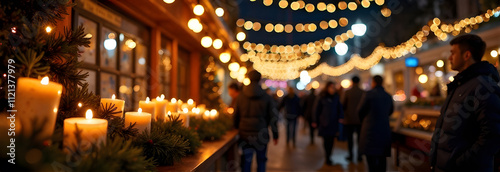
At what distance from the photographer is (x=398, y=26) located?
2722 centimetres

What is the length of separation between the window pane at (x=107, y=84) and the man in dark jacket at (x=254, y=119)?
195 cm

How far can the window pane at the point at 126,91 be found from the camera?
497cm

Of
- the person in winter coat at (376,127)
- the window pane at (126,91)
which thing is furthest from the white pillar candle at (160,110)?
the person in winter coat at (376,127)

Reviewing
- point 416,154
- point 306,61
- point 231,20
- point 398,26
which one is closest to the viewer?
point 416,154

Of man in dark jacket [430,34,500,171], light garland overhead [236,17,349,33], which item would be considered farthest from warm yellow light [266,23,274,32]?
man in dark jacket [430,34,500,171]

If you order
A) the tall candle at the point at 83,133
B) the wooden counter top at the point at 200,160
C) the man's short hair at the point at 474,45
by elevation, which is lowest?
the wooden counter top at the point at 200,160

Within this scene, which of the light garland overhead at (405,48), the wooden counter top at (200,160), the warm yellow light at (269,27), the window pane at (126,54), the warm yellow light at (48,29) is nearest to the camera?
the warm yellow light at (48,29)

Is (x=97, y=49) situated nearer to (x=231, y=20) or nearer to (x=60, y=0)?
(x=60, y=0)

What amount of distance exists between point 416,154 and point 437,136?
389 cm

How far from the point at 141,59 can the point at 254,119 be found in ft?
6.85

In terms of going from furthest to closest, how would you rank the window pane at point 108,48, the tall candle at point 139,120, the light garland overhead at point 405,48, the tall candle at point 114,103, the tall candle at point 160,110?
the light garland overhead at point 405,48 → the window pane at point 108,48 → the tall candle at point 160,110 → the tall candle at point 139,120 → the tall candle at point 114,103

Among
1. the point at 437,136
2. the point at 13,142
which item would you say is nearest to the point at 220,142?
the point at 437,136

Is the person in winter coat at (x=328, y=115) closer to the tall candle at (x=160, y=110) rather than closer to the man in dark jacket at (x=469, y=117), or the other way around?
the man in dark jacket at (x=469, y=117)

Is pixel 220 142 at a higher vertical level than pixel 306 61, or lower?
lower
